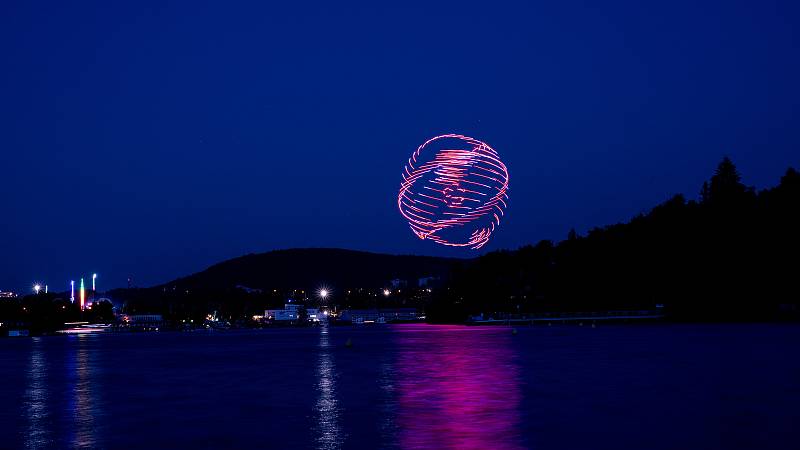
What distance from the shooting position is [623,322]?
573 feet

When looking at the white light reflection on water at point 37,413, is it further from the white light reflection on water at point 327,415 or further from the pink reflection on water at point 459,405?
the pink reflection on water at point 459,405

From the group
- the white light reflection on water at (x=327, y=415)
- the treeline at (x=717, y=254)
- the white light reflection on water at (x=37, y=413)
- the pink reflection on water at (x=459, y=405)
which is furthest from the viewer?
the treeline at (x=717, y=254)

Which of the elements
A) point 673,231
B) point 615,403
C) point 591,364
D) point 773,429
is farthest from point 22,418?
point 673,231

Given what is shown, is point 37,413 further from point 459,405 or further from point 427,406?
point 459,405

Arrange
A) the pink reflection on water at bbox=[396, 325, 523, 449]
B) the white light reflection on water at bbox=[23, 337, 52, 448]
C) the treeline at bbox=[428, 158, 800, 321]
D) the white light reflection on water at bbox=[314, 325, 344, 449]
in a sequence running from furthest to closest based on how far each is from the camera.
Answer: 1. the treeline at bbox=[428, 158, 800, 321]
2. the white light reflection on water at bbox=[23, 337, 52, 448]
3. the white light reflection on water at bbox=[314, 325, 344, 449]
4. the pink reflection on water at bbox=[396, 325, 523, 449]

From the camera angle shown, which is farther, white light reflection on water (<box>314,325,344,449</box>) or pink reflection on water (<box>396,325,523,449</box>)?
white light reflection on water (<box>314,325,344,449</box>)

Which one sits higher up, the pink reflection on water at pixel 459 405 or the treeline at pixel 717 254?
the treeline at pixel 717 254

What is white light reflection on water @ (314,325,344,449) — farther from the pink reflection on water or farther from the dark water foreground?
the pink reflection on water

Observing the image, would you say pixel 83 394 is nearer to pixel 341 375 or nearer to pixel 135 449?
pixel 341 375

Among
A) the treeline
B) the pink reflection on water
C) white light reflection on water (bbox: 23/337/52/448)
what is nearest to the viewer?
the pink reflection on water

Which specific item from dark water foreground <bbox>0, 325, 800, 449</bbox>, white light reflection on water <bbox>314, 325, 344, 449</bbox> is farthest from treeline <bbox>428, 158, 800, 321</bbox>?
white light reflection on water <bbox>314, 325, 344, 449</bbox>

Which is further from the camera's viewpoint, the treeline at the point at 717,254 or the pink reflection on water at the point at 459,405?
the treeline at the point at 717,254

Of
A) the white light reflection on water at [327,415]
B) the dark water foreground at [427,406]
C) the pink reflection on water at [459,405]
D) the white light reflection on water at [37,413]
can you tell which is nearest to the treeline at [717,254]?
the dark water foreground at [427,406]

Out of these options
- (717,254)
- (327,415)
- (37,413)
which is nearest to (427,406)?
(327,415)
